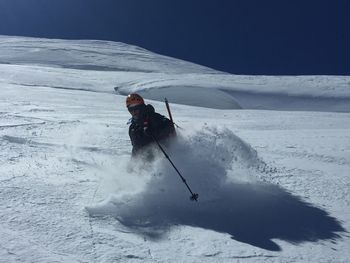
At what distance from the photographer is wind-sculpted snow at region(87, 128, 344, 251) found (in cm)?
501

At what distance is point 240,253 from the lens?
4461 millimetres

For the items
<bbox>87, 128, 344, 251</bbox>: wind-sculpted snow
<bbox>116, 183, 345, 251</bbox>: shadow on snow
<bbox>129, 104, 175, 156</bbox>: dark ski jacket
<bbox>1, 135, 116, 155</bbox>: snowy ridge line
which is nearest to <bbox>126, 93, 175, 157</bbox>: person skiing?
<bbox>129, 104, 175, 156</bbox>: dark ski jacket

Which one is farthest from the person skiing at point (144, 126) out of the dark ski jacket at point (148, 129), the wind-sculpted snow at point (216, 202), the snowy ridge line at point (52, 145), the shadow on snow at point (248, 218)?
the snowy ridge line at point (52, 145)

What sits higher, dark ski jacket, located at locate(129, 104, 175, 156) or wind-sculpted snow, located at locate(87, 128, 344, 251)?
dark ski jacket, located at locate(129, 104, 175, 156)

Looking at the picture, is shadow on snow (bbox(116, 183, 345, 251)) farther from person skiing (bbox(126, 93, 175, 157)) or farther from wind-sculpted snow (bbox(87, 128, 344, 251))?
person skiing (bbox(126, 93, 175, 157))

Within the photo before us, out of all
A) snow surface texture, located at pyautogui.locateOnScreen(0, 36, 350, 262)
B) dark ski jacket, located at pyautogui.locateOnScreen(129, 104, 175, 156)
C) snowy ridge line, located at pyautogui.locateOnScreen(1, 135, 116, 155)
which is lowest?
snowy ridge line, located at pyautogui.locateOnScreen(1, 135, 116, 155)

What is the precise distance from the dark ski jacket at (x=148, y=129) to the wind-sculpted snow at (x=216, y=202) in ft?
0.61

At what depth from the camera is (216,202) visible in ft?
18.7

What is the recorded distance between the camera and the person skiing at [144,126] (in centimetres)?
642

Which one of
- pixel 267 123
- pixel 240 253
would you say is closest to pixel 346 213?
pixel 240 253

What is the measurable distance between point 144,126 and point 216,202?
137 centimetres

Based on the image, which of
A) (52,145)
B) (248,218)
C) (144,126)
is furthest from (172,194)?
(52,145)

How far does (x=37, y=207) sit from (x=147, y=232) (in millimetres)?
1139

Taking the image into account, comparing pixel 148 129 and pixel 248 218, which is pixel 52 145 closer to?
pixel 148 129
